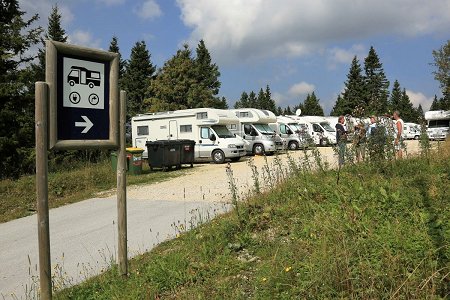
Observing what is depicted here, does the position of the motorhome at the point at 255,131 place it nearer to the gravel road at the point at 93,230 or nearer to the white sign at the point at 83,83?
the gravel road at the point at 93,230

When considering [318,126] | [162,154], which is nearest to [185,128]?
[162,154]

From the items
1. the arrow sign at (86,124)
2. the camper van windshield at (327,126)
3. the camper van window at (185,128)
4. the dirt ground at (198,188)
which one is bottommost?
the dirt ground at (198,188)

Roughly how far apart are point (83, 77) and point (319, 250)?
9.08 feet

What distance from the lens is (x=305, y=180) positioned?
264 inches

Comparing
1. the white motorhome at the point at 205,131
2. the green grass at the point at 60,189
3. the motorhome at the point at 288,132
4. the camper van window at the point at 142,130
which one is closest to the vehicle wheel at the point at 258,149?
the white motorhome at the point at 205,131

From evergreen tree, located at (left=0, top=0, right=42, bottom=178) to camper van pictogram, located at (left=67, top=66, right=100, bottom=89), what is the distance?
19.7 metres

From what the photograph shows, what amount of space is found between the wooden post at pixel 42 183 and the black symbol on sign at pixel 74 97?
0.28 m

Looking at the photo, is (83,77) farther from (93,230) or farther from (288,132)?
(288,132)

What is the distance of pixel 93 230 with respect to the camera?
8398 millimetres

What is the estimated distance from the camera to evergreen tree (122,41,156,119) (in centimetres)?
5372

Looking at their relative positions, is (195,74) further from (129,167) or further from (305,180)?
(305,180)

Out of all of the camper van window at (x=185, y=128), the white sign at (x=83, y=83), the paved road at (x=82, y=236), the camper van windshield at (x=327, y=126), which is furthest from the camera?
the camper van windshield at (x=327, y=126)

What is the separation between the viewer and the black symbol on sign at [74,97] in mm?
4098

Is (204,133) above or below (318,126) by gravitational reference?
below
